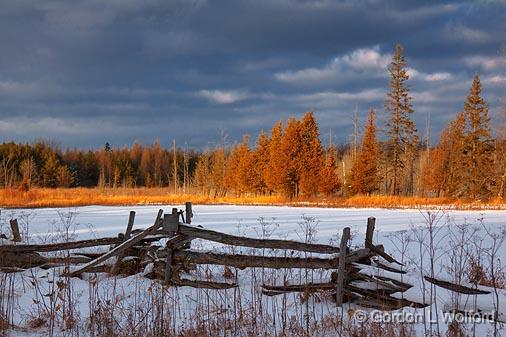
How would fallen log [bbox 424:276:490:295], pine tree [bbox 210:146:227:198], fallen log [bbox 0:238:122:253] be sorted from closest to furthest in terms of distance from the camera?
1. fallen log [bbox 424:276:490:295]
2. fallen log [bbox 0:238:122:253]
3. pine tree [bbox 210:146:227:198]

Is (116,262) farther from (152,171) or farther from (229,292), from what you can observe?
(152,171)

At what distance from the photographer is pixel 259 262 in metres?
7.57

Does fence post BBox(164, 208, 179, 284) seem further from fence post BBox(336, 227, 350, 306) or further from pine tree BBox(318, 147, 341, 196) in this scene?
pine tree BBox(318, 147, 341, 196)

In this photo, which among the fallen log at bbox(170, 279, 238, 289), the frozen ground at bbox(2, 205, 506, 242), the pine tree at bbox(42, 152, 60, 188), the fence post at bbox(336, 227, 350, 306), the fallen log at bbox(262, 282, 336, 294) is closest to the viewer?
the fence post at bbox(336, 227, 350, 306)

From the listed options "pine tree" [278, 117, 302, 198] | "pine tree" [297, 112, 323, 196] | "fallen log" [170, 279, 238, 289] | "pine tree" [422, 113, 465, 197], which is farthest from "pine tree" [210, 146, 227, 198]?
"fallen log" [170, 279, 238, 289]

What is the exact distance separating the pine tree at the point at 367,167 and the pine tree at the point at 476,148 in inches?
348

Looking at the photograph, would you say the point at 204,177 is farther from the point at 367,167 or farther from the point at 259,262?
the point at 259,262

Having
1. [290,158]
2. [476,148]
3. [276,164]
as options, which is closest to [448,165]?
[476,148]

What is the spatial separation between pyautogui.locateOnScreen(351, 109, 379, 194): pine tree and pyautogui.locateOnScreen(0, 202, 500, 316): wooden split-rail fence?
4421 centimetres

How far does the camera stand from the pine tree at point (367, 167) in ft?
170

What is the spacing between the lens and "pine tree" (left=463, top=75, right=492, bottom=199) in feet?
152

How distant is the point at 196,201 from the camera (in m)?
48.7

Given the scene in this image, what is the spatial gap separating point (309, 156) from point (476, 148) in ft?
54.0

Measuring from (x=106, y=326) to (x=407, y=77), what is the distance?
55.1 meters
